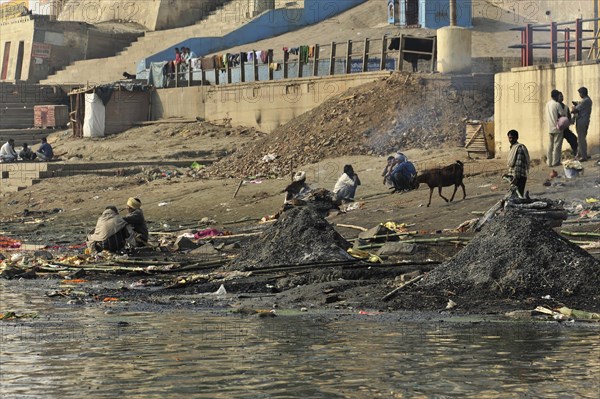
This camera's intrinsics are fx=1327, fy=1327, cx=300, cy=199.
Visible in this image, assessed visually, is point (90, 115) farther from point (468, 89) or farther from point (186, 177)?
point (468, 89)

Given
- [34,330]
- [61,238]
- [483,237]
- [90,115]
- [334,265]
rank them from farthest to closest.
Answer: [90,115] < [61,238] < [334,265] < [483,237] < [34,330]

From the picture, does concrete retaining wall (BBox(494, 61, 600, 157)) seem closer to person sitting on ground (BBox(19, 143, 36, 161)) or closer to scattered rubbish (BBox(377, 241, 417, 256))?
scattered rubbish (BBox(377, 241, 417, 256))

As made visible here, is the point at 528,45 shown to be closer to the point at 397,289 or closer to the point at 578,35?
the point at 578,35

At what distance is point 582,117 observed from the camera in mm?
22547

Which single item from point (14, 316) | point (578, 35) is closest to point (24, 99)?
point (578, 35)

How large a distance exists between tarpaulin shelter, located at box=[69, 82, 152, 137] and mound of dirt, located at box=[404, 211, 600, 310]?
2571 cm

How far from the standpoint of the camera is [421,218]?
2030 centimetres

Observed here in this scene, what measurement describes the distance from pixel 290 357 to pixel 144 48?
1499 inches

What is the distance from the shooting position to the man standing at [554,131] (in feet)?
74.7

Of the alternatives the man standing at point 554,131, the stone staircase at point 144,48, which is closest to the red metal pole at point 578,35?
the man standing at point 554,131

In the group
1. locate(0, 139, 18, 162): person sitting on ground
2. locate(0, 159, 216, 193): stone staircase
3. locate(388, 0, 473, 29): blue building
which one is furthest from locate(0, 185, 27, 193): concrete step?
locate(388, 0, 473, 29): blue building

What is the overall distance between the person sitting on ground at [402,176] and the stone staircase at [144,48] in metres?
22.7

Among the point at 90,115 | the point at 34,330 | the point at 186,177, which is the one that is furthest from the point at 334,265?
the point at 90,115

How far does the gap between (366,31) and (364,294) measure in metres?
27.1
